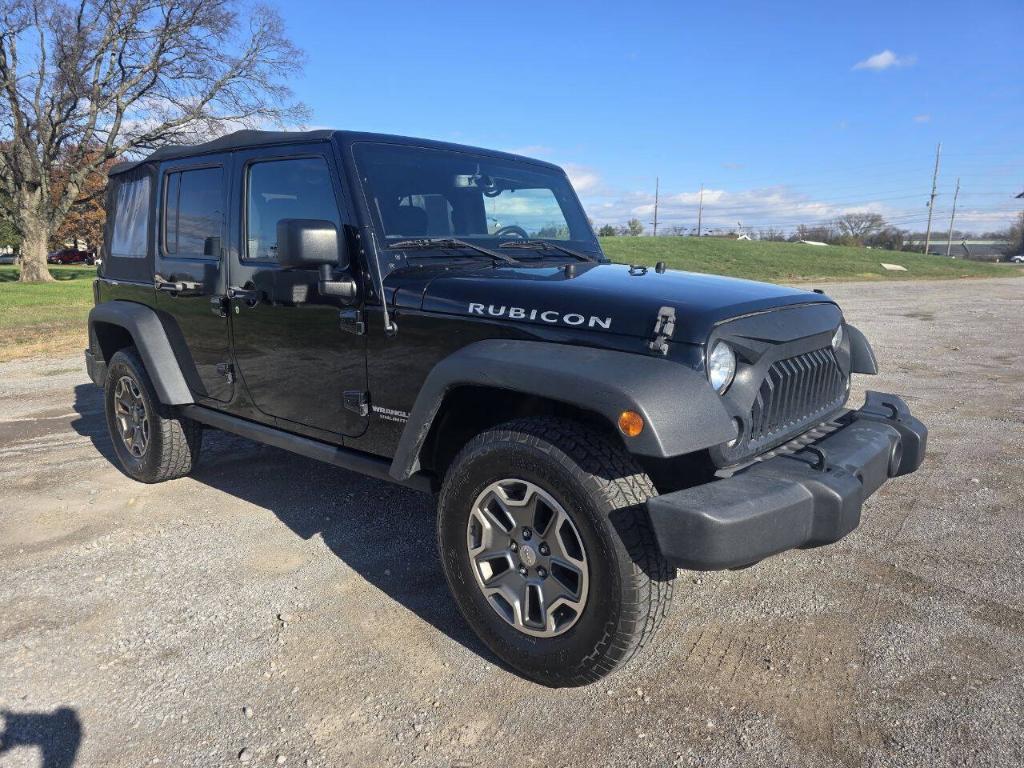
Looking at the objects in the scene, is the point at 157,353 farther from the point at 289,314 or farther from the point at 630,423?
the point at 630,423

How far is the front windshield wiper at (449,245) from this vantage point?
127 inches

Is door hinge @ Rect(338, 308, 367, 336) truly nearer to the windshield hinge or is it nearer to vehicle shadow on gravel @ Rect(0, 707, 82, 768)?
the windshield hinge

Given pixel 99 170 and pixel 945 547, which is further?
pixel 99 170

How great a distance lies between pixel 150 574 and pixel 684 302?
275 centimetres

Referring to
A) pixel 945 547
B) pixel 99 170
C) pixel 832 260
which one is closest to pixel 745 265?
pixel 832 260

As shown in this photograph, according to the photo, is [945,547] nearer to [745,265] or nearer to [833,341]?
[833,341]

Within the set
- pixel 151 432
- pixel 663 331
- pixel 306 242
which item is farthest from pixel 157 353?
pixel 663 331

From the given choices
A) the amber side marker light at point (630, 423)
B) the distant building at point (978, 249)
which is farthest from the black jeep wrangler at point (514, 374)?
the distant building at point (978, 249)

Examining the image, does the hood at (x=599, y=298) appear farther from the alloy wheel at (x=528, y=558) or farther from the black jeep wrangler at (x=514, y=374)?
the alloy wheel at (x=528, y=558)

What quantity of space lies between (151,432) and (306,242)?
2.34m

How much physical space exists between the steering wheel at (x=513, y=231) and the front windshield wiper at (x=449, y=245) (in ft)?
0.76

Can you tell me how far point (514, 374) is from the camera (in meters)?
2.51

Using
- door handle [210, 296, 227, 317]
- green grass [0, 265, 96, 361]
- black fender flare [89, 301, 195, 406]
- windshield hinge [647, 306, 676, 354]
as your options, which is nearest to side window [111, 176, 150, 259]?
black fender flare [89, 301, 195, 406]

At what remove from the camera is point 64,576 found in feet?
11.3
